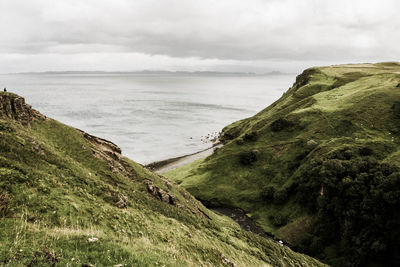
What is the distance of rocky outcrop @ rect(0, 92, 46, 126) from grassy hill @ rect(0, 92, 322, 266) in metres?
0.13

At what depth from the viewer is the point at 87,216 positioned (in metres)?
21.9

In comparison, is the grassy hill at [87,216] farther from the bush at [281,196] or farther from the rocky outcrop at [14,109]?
the bush at [281,196]

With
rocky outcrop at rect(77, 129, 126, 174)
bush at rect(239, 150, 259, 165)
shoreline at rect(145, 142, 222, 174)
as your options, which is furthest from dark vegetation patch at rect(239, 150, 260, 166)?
rocky outcrop at rect(77, 129, 126, 174)

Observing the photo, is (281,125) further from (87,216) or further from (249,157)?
(87,216)

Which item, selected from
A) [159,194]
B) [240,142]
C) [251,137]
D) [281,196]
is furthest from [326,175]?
[240,142]

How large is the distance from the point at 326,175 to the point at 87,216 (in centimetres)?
5971

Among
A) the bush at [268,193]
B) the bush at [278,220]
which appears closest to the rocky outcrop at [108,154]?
the bush at [278,220]

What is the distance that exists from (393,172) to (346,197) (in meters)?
10.7

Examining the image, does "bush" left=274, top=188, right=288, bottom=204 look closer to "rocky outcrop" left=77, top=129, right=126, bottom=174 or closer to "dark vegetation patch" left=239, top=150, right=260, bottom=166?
"dark vegetation patch" left=239, top=150, right=260, bottom=166

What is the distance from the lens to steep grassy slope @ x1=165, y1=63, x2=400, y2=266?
168ft

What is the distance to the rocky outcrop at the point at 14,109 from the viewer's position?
35.0 meters

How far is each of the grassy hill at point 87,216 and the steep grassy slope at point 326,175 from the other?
16.3 meters

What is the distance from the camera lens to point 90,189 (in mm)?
28188

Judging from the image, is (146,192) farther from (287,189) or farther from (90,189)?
(287,189)
